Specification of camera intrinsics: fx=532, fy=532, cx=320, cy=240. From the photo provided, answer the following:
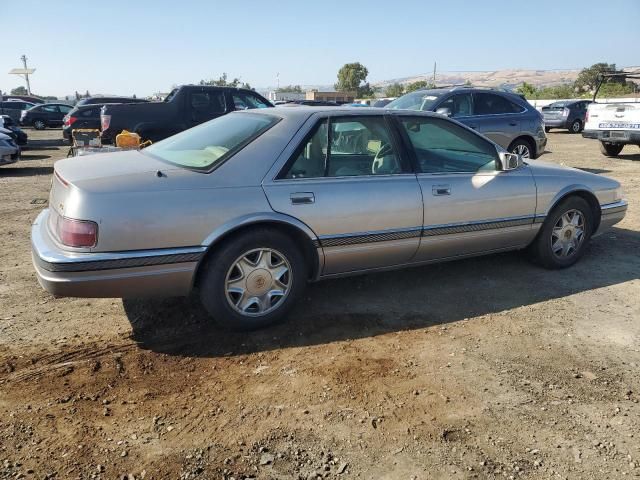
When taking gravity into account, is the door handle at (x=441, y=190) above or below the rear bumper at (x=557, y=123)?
above

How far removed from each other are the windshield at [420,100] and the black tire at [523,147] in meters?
1.71

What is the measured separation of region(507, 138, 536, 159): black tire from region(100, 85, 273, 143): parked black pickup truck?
5.26 m

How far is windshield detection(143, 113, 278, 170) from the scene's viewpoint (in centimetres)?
360

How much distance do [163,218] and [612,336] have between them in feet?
10.2

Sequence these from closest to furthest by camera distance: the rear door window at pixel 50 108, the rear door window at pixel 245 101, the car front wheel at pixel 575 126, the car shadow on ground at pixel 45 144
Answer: the rear door window at pixel 245 101
the car shadow on ground at pixel 45 144
the car front wheel at pixel 575 126
the rear door window at pixel 50 108

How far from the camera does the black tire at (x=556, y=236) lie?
188 inches

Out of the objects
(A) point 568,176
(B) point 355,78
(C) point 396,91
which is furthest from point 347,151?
(B) point 355,78

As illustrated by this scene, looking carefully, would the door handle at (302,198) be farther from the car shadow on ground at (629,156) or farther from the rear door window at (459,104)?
the car shadow on ground at (629,156)

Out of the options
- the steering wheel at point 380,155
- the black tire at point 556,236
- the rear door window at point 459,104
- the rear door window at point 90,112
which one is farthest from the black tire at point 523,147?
the rear door window at point 90,112

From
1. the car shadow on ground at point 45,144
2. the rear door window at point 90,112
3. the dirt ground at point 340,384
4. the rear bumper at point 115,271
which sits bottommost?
the dirt ground at point 340,384

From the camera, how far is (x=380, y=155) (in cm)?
404

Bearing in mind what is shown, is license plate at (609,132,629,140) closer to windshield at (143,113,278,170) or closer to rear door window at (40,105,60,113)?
windshield at (143,113,278,170)

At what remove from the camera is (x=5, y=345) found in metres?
3.38

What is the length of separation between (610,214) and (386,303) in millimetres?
2601
